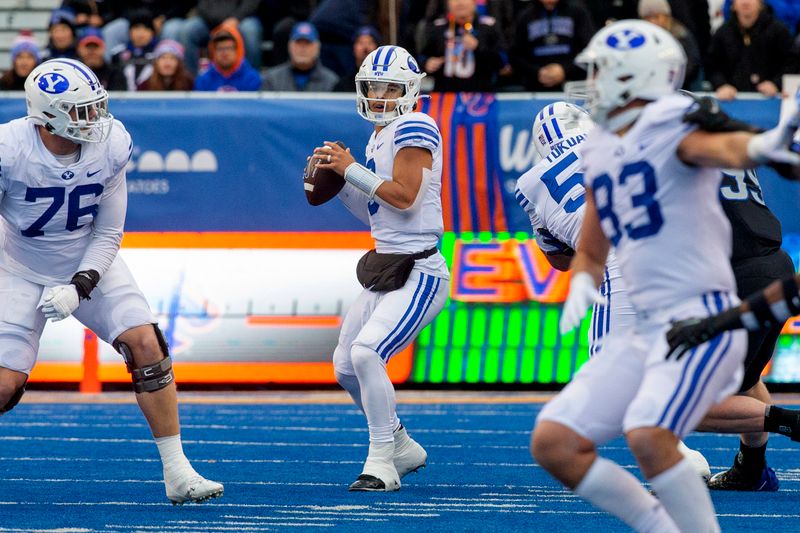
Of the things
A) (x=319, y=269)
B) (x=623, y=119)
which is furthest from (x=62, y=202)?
(x=319, y=269)

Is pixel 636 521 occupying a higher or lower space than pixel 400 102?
lower

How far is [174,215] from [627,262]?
23.9ft

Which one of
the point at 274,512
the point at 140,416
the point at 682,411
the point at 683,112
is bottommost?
the point at 140,416

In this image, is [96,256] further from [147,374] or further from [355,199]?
[355,199]

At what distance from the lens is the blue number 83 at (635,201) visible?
4191 millimetres

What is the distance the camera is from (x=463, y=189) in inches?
430

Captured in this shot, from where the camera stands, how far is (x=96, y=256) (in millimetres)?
6090

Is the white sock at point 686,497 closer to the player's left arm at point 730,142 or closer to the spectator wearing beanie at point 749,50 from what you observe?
the player's left arm at point 730,142

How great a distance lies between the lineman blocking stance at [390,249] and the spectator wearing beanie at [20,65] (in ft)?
19.8

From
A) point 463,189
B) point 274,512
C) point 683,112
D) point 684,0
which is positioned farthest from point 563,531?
point 684,0

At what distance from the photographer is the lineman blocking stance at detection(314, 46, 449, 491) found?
21.2 feet

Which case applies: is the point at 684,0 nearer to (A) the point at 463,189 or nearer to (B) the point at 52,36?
(A) the point at 463,189

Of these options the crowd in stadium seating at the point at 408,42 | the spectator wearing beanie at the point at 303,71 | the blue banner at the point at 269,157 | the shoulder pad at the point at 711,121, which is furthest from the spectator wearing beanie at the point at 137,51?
the shoulder pad at the point at 711,121

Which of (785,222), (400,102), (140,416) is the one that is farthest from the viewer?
(785,222)
